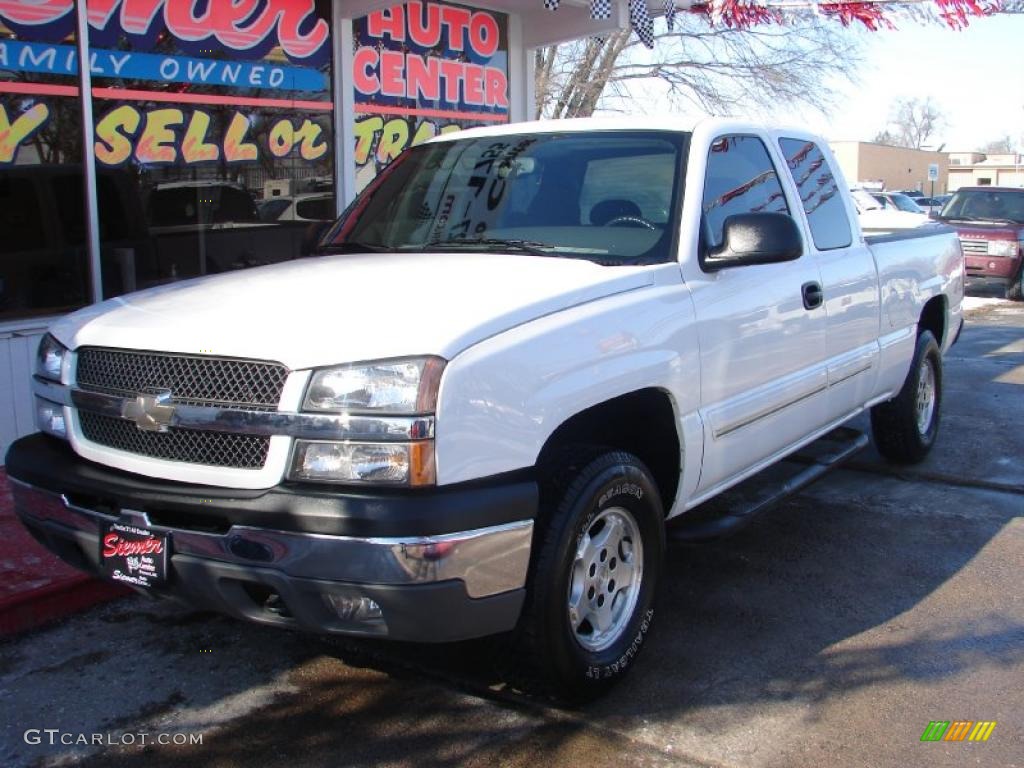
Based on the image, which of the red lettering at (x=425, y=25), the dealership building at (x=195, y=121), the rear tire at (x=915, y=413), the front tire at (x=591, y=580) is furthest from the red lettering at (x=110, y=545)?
the red lettering at (x=425, y=25)

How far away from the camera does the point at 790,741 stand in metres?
3.50

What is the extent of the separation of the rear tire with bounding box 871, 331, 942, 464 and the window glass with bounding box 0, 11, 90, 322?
16.5 ft

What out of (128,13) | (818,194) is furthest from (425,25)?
(818,194)

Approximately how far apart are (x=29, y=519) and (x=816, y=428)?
11.5 ft

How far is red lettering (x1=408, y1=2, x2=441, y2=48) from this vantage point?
9219 mm

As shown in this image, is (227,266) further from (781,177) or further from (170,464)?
(170,464)

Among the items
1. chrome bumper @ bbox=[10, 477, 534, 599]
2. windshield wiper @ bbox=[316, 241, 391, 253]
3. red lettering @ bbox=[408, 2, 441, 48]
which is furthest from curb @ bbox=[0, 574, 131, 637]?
red lettering @ bbox=[408, 2, 441, 48]

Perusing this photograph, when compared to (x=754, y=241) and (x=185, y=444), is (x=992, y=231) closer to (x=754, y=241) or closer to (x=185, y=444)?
(x=754, y=241)

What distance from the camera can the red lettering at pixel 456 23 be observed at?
9.48 metres

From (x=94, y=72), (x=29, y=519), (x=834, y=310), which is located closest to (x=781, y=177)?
(x=834, y=310)

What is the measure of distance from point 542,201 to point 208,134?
13.3ft

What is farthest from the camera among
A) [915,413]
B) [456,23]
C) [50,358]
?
[456,23]

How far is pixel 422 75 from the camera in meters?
9.41

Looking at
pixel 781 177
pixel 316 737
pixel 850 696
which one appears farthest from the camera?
pixel 781 177
